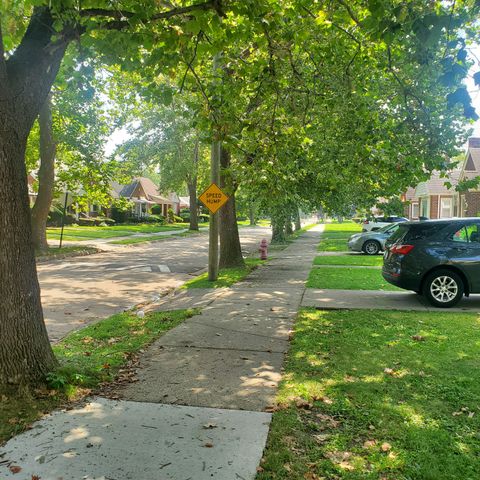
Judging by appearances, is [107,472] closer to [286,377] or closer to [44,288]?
[286,377]

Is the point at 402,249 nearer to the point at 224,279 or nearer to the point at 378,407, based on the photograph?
the point at 224,279

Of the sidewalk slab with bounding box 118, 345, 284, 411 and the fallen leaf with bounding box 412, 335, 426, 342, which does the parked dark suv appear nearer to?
the fallen leaf with bounding box 412, 335, 426, 342

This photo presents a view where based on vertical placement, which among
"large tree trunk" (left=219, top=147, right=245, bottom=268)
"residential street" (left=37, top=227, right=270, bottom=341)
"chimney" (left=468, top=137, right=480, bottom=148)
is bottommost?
"residential street" (left=37, top=227, right=270, bottom=341)

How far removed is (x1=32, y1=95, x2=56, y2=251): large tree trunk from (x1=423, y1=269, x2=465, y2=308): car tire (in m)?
16.5

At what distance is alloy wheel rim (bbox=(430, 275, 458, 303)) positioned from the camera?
32.8 feet

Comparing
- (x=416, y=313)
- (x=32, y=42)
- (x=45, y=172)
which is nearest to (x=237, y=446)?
(x=32, y=42)

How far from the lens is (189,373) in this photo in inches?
227

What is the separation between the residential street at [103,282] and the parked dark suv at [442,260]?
228 inches

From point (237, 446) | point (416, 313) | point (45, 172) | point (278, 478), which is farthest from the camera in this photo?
point (45, 172)

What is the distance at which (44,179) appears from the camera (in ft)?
72.1

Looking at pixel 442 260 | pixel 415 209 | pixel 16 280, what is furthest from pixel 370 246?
pixel 415 209

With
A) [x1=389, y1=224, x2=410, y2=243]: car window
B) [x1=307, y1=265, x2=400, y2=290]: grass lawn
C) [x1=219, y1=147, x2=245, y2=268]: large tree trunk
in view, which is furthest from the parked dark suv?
[x1=219, y1=147, x2=245, y2=268]: large tree trunk

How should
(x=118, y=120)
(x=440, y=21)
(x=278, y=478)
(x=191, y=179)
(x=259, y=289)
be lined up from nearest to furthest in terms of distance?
(x=278, y=478) < (x=440, y=21) < (x=259, y=289) < (x=118, y=120) < (x=191, y=179)

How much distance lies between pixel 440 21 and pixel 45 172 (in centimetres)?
2044
